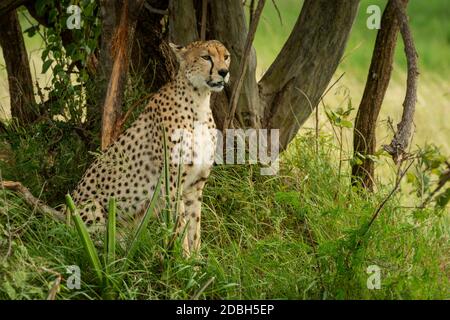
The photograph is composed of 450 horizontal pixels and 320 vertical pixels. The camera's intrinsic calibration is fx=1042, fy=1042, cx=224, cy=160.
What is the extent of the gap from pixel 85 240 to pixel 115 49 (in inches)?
50.6

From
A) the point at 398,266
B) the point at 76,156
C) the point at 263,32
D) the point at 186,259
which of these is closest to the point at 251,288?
the point at 186,259

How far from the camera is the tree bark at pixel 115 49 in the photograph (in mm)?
4586

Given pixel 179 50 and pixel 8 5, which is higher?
pixel 8 5

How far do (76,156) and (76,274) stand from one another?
135 cm

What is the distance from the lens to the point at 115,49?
466cm

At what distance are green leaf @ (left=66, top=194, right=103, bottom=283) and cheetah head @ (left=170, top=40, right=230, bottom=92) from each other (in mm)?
979

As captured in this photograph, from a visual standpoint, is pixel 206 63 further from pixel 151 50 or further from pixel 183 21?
pixel 151 50

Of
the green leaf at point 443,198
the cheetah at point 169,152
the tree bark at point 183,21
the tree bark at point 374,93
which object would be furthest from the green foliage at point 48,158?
the green leaf at point 443,198

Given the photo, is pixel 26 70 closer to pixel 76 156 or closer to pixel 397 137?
pixel 76 156

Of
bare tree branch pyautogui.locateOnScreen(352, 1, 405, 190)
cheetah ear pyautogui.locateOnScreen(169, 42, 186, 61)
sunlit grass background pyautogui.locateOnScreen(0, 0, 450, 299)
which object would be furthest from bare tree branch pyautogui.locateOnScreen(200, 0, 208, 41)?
bare tree branch pyautogui.locateOnScreen(352, 1, 405, 190)

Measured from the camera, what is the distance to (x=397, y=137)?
3.60 metres

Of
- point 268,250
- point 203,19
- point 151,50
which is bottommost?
point 268,250

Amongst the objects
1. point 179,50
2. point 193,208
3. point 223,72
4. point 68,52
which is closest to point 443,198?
point 223,72

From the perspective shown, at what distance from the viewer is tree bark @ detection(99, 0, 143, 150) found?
4586mm
